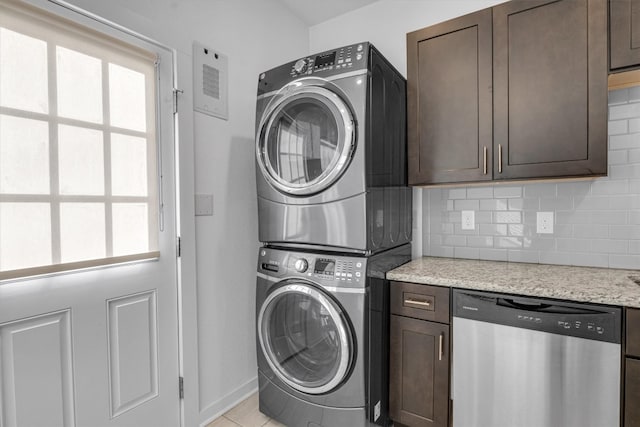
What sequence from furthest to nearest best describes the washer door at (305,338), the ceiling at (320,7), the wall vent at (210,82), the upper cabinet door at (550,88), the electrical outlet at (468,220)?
the ceiling at (320,7)
the electrical outlet at (468,220)
the wall vent at (210,82)
the washer door at (305,338)
the upper cabinet door at (550,88)

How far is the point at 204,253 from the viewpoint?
6.24 feet

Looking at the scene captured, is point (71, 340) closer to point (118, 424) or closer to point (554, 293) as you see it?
point (118, 424)

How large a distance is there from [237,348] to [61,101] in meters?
1.65

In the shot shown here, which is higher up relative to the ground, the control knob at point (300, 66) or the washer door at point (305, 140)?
the control knob at point (300, 66)

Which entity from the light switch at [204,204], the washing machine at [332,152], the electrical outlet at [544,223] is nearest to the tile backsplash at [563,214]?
the electrical outlet at [544,223]

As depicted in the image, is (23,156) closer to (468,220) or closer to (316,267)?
(316,267)

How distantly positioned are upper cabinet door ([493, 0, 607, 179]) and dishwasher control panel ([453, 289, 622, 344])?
0.66m

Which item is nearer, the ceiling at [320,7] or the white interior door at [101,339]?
the white interior door at [101,339]

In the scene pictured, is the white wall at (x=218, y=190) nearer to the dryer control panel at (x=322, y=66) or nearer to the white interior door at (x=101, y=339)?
the white interior door at (x=101, y=339)

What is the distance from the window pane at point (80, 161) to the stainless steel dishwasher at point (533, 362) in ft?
5.73

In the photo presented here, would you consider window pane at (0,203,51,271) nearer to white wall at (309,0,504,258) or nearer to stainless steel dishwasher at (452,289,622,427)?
stainless steel dishwasher at (452,289,622,427)

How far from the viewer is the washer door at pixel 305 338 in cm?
160

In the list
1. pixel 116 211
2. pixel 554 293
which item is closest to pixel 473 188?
pixel 554 293

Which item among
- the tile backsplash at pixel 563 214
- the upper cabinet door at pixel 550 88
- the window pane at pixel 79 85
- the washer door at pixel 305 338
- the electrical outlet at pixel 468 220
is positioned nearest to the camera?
the window pane at pixel 79 85
